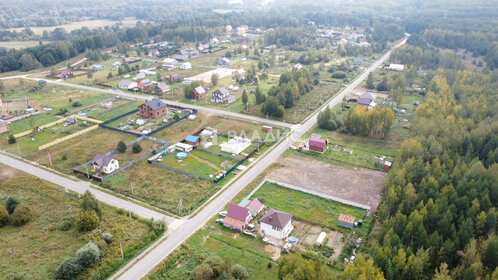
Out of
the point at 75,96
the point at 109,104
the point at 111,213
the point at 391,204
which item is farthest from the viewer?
the point at 75,96

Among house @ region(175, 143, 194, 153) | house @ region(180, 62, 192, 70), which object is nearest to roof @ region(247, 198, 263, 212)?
house @ region(175, 143, 194, 153)

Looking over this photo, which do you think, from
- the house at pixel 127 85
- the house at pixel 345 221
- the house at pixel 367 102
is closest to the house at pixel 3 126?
the house at pixel 127 85

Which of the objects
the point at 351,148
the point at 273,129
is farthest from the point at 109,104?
the point at 351,148

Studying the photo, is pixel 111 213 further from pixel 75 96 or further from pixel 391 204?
pixel 75 96

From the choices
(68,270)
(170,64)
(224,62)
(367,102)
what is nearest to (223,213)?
(68,270)

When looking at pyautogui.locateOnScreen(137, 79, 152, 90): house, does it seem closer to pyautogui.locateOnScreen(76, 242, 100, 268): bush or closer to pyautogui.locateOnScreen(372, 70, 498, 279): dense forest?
pyautogui.locateOnScreen(76, 242, 100, 268): bush

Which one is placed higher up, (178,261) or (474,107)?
(474,107)

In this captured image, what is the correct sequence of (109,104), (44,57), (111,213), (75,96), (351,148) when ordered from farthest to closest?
(44,57)
(75,96)
(109,104)
(351,148)
(111,213)

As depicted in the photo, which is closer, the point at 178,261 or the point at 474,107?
the point at 178,261
